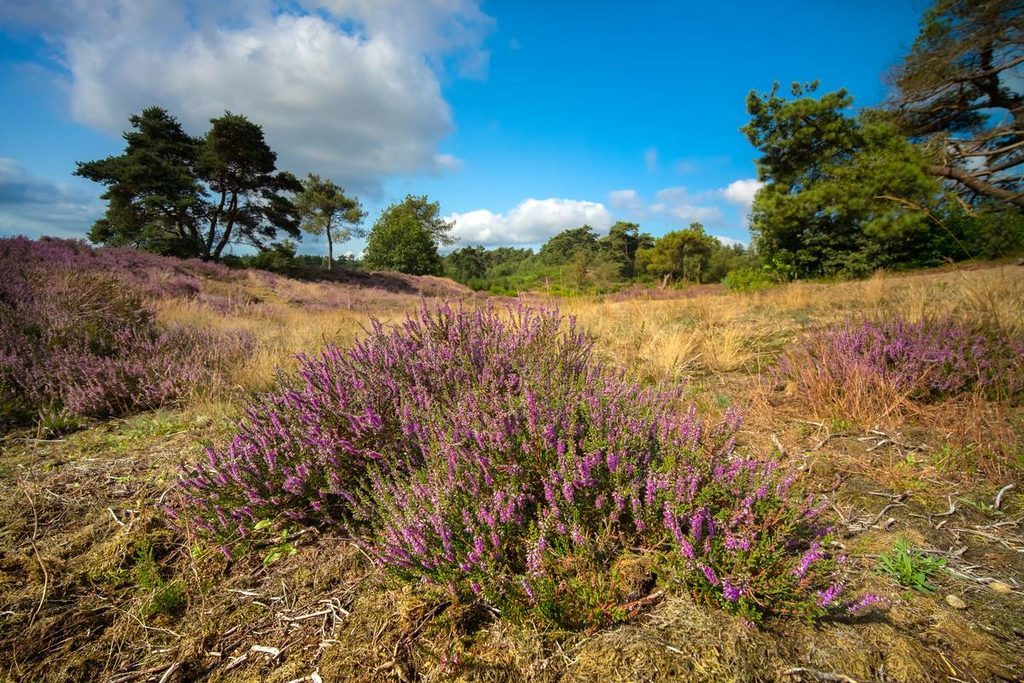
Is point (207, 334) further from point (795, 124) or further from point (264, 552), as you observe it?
point (795, 124)

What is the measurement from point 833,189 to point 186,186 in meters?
32.0

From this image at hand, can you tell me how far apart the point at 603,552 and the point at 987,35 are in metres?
23.4

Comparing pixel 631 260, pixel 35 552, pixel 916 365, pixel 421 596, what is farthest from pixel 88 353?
pixel 631 260

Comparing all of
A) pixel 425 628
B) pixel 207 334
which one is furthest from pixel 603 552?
pixel 207 334

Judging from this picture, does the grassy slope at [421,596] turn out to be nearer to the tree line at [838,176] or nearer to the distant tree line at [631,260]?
the tree line at [838,176]

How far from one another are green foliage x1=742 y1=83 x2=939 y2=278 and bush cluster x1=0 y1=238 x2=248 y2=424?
74.9 feet

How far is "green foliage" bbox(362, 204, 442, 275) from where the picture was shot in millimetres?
41281

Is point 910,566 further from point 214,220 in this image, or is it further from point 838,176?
point 214,220

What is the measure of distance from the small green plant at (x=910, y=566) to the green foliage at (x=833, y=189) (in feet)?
68.8

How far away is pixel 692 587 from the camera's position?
4.48ft

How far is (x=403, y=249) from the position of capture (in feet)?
136

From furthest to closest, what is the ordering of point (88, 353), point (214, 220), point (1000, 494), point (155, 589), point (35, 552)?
1. point (214, 220)
2. point (88, 353)
3. point (1000, 494)
4. point (35, 552)
5. point (155, 589)

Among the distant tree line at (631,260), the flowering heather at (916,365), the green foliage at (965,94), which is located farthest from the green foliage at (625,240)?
the flowering heather at (916,365)

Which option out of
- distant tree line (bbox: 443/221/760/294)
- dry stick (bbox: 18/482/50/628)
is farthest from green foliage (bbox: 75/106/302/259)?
dry stick (bbox: 18/482/50/628)
